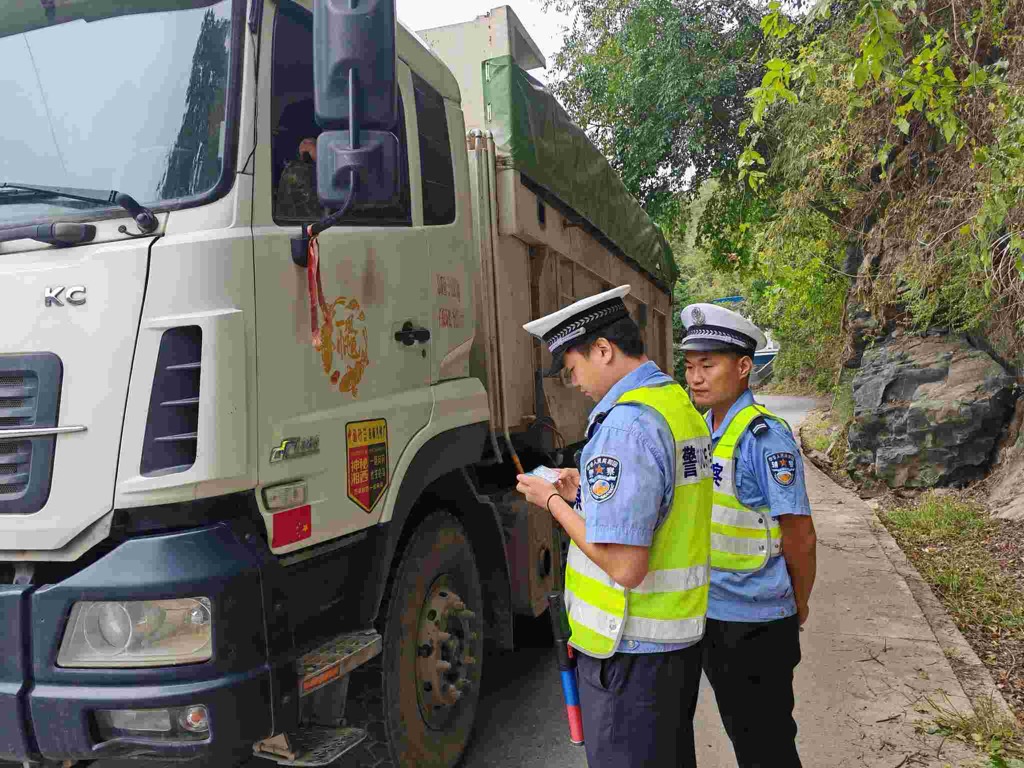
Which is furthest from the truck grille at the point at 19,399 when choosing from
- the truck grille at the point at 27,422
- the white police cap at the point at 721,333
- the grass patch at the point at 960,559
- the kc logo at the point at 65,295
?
the grass patch at the point at 960,559

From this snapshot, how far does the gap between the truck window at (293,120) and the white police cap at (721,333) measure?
105 cm

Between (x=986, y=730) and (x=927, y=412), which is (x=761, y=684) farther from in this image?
(x=927, y=412)

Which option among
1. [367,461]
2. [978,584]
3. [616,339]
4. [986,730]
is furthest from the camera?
[978,584]

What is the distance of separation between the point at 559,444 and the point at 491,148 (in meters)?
1.62

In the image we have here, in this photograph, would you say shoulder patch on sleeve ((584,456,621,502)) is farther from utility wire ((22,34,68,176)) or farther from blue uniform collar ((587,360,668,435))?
utility wire ((22,34,68,176))

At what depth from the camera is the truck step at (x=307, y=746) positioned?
2137 millimetres

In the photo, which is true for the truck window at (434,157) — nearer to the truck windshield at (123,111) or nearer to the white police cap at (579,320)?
the truck windshield at (123,111)

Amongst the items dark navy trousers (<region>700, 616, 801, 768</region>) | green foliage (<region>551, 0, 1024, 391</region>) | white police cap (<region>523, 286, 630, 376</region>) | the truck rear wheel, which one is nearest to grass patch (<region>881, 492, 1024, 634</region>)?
green foliage (<region>551, 0, 1024, 391</region>)

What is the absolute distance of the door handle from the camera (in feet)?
8.90

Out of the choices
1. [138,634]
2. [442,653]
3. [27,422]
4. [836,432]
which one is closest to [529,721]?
[442,653]

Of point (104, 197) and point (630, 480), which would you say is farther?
point (104, 197)

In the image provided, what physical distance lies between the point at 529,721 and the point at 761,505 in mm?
1752

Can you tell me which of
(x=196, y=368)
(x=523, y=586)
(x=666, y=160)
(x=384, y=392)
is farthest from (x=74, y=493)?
(x=666, y=160)

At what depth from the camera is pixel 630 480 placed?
1.74m
